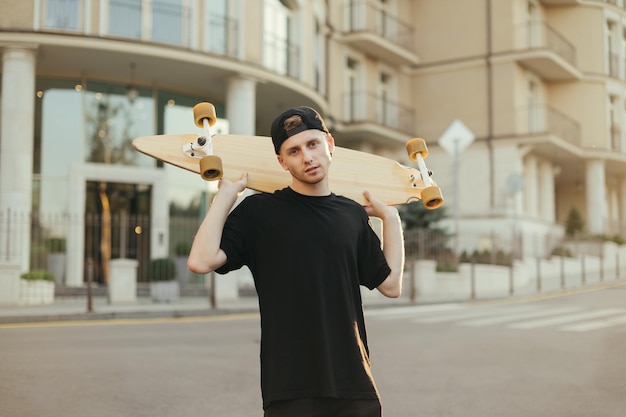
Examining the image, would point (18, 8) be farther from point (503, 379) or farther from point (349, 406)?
point (349, 406)

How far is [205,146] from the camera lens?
8.68ft

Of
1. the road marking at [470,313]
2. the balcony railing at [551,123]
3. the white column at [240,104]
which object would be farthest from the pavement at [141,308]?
the balcony railing at [551,123]

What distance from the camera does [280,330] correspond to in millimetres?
2432

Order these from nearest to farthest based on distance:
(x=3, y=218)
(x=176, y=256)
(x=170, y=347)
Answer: (x=170, y=347), (x=3, y=218), (x=176, y=256)

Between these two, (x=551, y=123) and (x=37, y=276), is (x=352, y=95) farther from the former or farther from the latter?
(x=37, y=276)

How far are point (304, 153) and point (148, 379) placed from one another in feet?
16.8

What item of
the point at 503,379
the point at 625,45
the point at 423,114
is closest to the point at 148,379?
the point at 503,379

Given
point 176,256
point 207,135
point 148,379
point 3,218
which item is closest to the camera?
point 207,135

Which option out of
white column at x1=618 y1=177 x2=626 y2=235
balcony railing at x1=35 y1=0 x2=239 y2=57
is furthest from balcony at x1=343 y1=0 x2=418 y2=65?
white column at x1=618 y1=177 x2=626 y2=235

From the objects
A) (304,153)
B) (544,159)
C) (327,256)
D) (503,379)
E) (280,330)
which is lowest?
(503,379)

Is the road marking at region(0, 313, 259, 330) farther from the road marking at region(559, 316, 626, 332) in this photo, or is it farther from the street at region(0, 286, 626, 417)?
the road marking at region(559, 316, 626, 332)

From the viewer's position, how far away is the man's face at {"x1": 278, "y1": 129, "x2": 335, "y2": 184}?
8.22ft

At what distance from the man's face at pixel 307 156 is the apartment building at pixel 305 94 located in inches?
592

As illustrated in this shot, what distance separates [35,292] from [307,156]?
14.4 m
